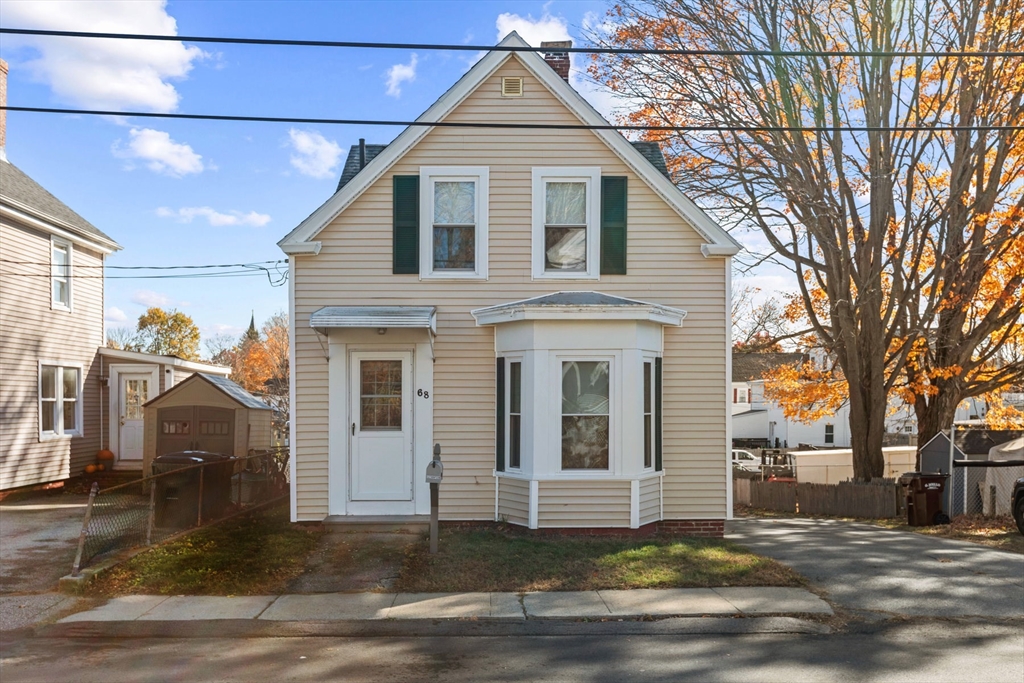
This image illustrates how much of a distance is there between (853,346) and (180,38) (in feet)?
53.5

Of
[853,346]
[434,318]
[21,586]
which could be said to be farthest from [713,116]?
[21,586]

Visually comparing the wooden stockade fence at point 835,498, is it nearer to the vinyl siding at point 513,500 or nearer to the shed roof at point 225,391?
the vinyl siding at point 513,500

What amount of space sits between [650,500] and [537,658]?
220 inches

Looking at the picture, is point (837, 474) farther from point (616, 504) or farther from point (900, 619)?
point (900, 619)

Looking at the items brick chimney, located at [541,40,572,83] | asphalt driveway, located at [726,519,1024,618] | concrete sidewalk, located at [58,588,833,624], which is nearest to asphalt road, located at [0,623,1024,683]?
concrete sidewalk, located at [58,588,833,624]

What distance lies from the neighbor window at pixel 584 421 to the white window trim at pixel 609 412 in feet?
0.24

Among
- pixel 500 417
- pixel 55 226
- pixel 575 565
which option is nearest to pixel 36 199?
pixel 55 226

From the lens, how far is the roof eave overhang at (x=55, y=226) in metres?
18.0

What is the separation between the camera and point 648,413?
41.3ft

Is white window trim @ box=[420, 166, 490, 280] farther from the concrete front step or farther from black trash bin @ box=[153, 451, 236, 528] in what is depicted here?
black trash bin @ box=[153, 451, 236, 528]

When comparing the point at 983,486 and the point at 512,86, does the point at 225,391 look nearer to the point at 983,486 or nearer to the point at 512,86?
the point at 512,86

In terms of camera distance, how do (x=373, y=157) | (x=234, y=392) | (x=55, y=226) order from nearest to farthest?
(x=373, y=157) < (x=234, y=392) < (x=55, y=226)

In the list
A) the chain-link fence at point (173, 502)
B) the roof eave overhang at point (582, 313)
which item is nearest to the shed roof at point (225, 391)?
the chain-link fence at point (173, 502)

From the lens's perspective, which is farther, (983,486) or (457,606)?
(983,486)
